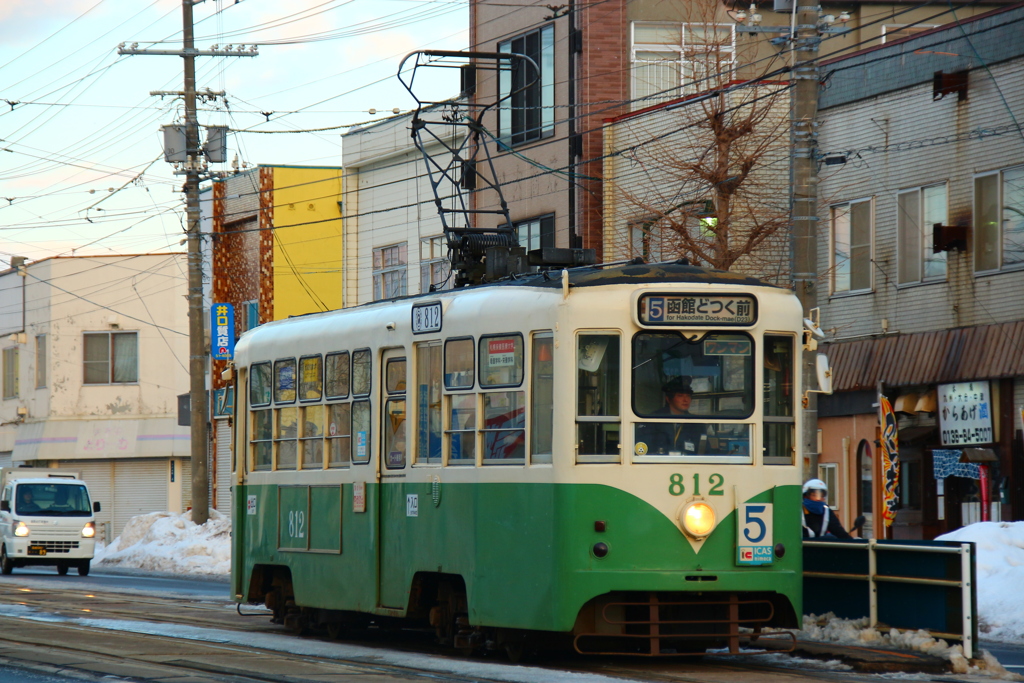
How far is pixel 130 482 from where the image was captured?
47875 millimetres

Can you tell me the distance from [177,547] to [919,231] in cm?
1653

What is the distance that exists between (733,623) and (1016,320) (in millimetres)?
10539

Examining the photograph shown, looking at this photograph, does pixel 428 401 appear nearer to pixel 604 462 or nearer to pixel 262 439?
pixel 604 462

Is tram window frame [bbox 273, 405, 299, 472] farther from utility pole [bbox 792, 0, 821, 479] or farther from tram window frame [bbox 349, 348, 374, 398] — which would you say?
utility pole [bbox 792, 0, 821, 479]

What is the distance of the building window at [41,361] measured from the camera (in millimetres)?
48406

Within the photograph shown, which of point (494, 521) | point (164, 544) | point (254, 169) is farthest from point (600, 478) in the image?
point (254, 169)

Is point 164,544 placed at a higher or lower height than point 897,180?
lower

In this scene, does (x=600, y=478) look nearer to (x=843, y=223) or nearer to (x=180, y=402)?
(x=843, y=223)

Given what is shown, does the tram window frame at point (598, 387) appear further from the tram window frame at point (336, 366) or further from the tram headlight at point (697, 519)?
the tram window frame at point (336, 366)

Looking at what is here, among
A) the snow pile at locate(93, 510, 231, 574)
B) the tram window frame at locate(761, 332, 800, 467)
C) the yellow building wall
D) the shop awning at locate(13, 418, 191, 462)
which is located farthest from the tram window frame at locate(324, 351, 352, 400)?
the shop awning at locate(13, 418, 191, 462)

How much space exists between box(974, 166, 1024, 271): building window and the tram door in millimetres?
10542

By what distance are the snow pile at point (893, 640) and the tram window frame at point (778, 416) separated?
1795 millimetres

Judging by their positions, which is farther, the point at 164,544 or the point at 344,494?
the point at 164,544

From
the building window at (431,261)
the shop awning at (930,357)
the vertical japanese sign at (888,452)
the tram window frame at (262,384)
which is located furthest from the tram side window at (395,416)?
the building window at (431,261)
